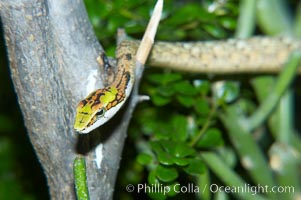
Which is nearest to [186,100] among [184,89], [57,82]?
[184,89]

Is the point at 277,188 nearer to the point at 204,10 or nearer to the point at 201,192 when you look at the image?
the point at 201,192

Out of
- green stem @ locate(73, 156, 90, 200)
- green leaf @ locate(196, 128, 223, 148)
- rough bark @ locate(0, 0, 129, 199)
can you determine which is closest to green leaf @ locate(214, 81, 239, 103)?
green leaf @ locate(196, 128, 223, 148)

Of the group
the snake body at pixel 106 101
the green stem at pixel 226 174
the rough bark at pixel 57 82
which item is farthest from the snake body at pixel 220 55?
the green stem at pixel 226 174

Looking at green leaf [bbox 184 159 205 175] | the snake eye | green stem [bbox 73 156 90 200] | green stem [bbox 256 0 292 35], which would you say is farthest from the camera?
green stem [bbox 256 0 292 35]

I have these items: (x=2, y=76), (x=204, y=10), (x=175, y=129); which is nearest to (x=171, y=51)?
(x=204, y=10)

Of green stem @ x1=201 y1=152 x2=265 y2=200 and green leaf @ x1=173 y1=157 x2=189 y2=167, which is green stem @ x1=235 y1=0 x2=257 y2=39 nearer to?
green stem @ x1=201 y1=152 x2=265 y2=200

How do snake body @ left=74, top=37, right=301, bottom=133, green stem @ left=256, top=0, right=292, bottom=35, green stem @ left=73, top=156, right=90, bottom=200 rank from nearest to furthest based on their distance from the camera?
green stem @ left=73, top=156, right=90, bottom=200 → snake body @ left=74, top=37, right=301, bottom=133 → green stem @ left=256, top=0, right=292, bottom=35

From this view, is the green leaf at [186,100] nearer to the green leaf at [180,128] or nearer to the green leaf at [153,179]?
the green leaf at [180,128]
